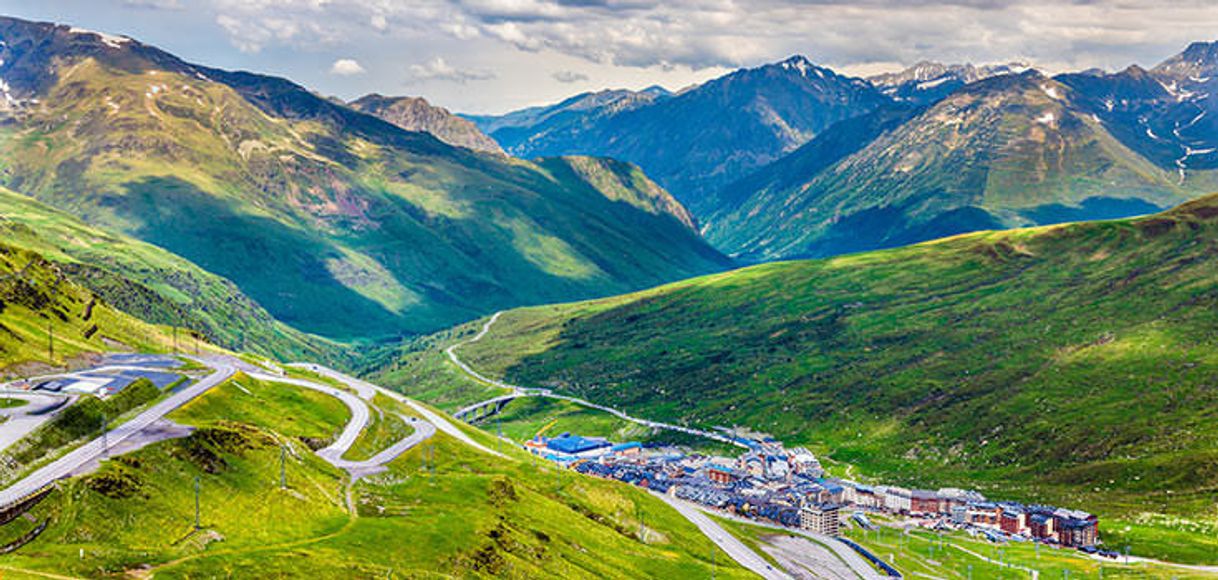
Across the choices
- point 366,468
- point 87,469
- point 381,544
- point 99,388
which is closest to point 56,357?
point 99,388

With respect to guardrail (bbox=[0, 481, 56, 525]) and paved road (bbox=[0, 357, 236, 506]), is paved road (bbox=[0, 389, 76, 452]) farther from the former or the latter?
guardrail (bbox=[0, 481, 56, 525])

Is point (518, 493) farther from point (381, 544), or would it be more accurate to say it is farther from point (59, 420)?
point (59, 420)

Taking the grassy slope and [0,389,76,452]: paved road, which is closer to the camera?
the grassy slope

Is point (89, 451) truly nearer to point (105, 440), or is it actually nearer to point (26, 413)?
point (105, 440)

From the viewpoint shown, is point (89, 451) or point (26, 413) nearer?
point (89, 451)

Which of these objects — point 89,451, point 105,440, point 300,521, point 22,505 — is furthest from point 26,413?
point 300,521

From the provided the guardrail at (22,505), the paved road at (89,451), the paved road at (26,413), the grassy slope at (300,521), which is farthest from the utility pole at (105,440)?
the guardrail at (22,505)

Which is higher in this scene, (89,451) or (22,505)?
(89,451)

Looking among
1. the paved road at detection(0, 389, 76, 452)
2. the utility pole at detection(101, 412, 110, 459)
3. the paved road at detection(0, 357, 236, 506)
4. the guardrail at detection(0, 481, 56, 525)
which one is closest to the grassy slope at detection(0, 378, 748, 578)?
the guardrail at detection(0, 481, 56, 525)
